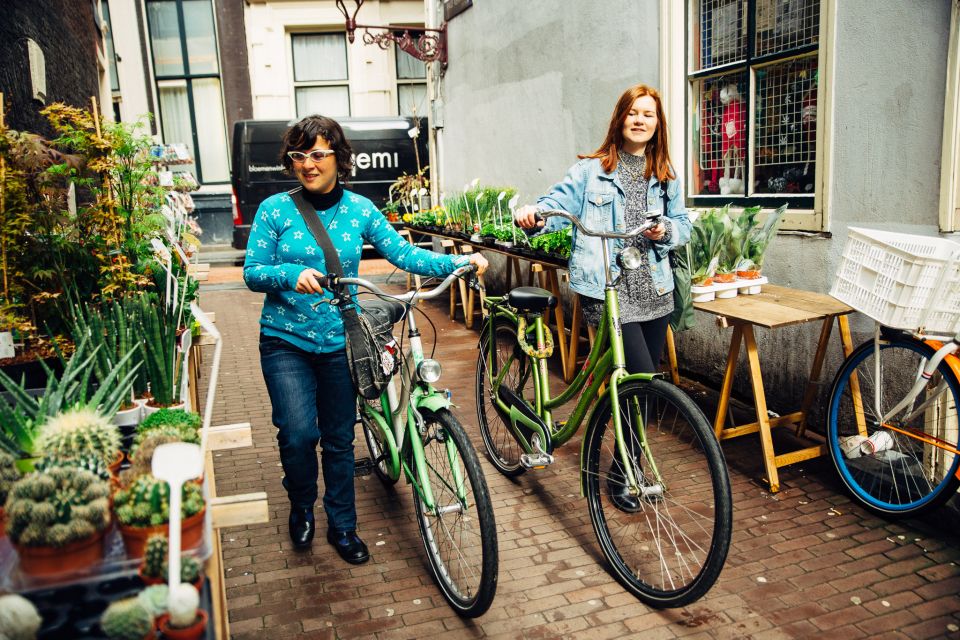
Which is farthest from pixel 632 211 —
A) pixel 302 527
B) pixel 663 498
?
pixel 302 527

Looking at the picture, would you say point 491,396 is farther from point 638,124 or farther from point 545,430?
point 638,124

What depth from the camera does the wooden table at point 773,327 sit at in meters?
4.00

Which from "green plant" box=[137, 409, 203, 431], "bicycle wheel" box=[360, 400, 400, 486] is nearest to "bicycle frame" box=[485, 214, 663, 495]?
"bicycle wheel" box=[360, 400, 400, 486]

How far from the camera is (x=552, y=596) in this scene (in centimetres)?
315

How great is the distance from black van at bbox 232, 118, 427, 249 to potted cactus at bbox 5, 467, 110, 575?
1235cm

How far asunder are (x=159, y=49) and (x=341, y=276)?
55.3ft

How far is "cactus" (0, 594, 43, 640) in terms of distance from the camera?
144 cm

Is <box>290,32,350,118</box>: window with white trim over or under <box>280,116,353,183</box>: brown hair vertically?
over

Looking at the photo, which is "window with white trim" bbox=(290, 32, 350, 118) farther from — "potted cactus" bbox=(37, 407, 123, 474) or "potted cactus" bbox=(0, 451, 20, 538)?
"potted cactus" bbox=(0, 451, 20, 538)

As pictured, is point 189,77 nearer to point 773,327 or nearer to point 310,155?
point 310,155

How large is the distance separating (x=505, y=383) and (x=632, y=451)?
125 centimetres

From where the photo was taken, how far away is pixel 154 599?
1559 millimetres

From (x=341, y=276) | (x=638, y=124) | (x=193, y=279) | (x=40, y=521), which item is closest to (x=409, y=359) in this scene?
(x=341, y=276)

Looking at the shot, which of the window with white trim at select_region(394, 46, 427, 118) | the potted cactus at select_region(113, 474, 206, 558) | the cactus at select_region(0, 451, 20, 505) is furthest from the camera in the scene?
the window with white trim at select_region(394, 46, 427, 118)
